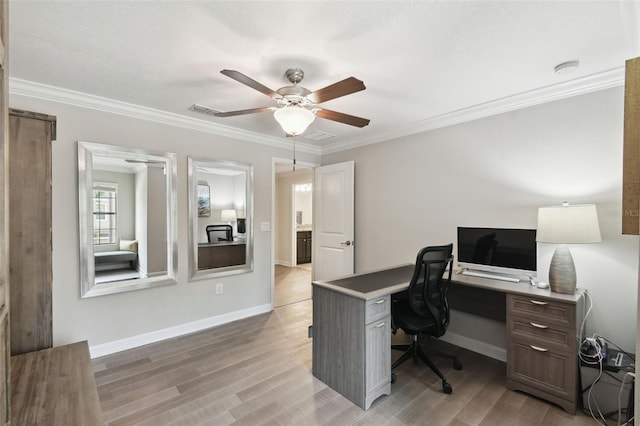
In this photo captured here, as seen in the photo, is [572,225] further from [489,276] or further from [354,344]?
[354,344]

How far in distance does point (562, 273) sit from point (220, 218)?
3481mm

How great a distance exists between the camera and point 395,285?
7.97 ft

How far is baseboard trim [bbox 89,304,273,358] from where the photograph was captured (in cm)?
286

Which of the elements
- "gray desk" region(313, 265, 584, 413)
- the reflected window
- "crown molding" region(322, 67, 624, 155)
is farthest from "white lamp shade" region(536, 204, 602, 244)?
the reflected window

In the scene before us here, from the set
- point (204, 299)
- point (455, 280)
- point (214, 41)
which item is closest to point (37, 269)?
point (214, 41)

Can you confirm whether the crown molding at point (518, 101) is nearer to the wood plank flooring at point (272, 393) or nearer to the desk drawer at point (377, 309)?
the desk drawer at point (377, 309)

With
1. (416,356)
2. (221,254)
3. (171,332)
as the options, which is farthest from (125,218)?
(416,356)

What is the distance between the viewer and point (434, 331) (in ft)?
7.84

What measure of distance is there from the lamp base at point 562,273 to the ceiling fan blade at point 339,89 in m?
1.99

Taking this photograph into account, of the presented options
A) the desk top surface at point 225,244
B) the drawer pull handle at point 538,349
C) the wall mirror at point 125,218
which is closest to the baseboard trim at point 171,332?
the wall mirror at point 125,218

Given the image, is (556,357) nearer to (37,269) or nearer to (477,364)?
(477,364)

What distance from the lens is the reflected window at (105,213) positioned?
283 centimetres

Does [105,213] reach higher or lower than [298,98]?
lower

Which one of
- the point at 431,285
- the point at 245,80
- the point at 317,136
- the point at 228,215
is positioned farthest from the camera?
the point at 317,136
